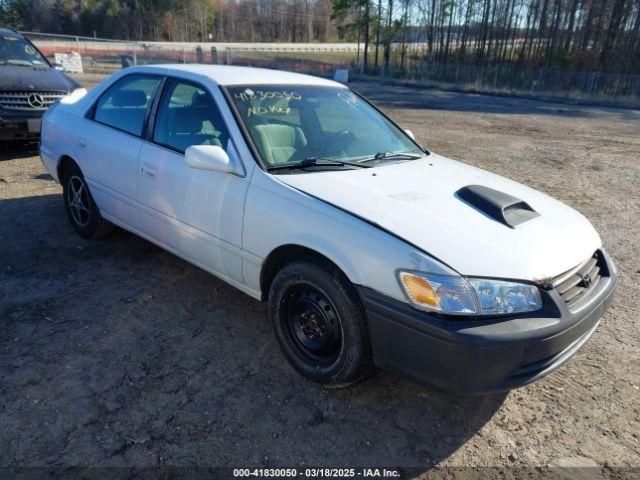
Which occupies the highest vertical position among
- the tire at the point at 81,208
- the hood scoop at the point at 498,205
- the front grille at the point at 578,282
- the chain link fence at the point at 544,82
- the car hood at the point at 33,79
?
the car hood at the point at 33,79

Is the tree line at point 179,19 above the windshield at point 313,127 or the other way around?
above

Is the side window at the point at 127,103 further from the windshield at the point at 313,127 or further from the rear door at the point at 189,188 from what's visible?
the windshield at the point at 313,127

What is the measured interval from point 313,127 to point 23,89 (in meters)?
5.95

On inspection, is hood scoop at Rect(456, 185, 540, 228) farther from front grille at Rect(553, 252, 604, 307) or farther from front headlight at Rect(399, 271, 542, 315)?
front headlight at Rect(399, 271, 542, 315)

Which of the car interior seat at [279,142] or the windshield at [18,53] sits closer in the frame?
the car interior seat at [279,142]

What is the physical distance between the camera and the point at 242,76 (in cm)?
348

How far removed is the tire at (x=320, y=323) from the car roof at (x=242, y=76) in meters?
1.49

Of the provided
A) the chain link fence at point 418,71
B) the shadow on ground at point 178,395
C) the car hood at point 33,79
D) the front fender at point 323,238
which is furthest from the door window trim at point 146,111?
the chain link fence at point 418,71

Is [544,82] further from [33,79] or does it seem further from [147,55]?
[33,79]

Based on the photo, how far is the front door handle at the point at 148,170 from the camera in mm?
3458

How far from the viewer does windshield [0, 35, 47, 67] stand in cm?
799

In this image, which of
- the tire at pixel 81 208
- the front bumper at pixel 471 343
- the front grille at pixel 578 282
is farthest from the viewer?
the tire at pixel 81 208

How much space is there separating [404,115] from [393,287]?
1437 centimetres

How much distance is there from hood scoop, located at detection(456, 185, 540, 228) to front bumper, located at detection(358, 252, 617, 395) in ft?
1.60
